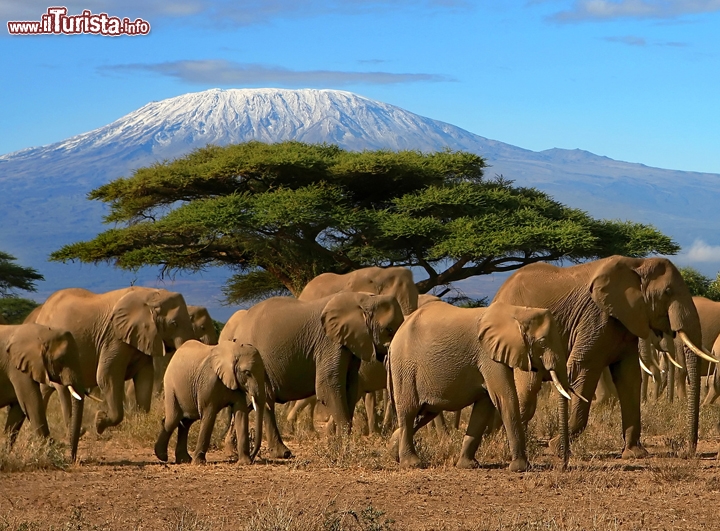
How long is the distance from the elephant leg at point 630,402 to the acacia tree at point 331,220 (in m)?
18.2

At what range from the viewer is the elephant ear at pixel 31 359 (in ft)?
40.0

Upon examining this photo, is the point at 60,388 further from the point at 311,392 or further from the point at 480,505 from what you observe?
the point at 480,505

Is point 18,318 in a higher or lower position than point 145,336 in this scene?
lower

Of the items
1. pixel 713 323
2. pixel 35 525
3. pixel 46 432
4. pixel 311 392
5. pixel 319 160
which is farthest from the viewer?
pixel 319 160

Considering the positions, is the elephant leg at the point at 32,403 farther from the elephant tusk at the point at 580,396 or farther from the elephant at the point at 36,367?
the elephant tusk at the point at 580,396

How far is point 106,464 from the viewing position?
1262 centimetres

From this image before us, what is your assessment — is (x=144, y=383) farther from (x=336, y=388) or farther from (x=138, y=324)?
(x=336, y=388)

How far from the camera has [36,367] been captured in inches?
480

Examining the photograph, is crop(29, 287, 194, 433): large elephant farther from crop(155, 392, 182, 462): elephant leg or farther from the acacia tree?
the acacia tree

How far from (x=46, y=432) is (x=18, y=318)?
28.3 metres

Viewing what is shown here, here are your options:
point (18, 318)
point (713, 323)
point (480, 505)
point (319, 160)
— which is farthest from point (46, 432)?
point (18, 318)

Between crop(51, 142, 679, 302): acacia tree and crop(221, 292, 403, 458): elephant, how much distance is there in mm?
17151

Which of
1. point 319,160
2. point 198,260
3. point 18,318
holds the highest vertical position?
point 319,160

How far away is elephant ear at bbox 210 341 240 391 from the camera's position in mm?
12086
